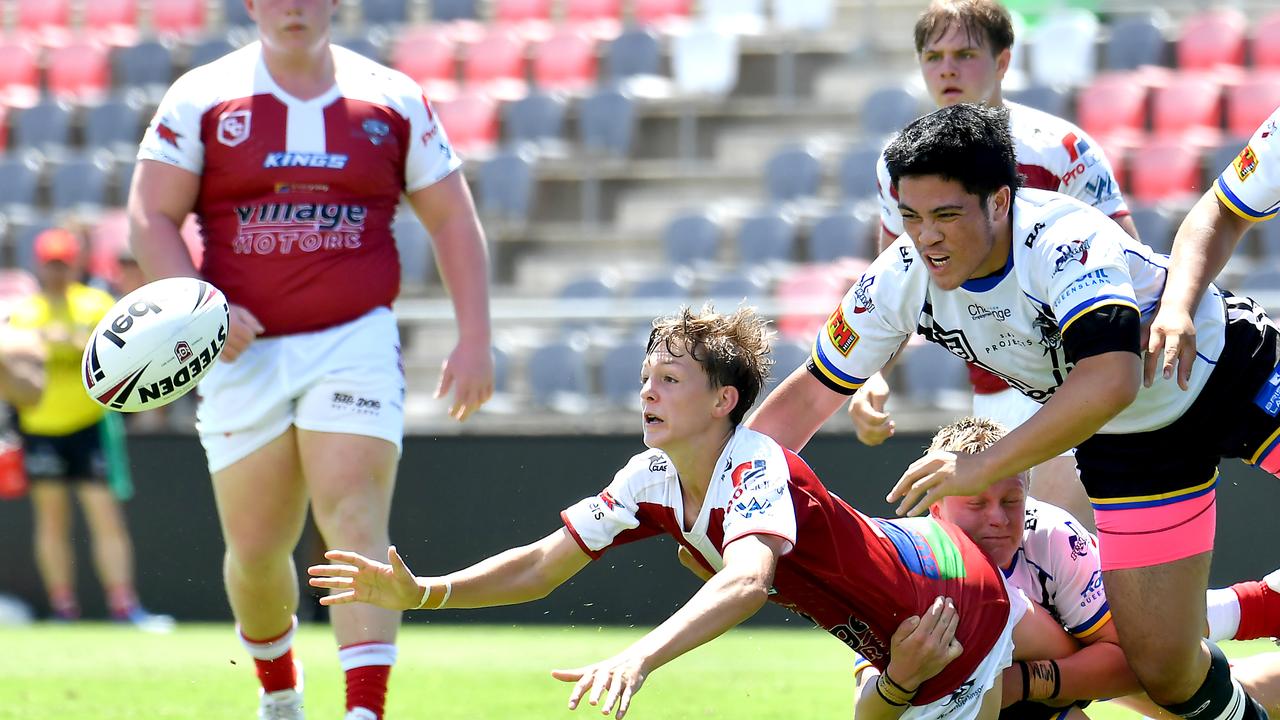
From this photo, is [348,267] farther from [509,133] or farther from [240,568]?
[509,133]

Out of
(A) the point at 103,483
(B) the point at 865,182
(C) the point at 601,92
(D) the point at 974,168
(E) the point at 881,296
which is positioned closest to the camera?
(D) the point at 974,168

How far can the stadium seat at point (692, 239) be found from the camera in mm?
13203

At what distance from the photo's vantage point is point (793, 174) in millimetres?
13539

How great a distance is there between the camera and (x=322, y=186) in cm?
538

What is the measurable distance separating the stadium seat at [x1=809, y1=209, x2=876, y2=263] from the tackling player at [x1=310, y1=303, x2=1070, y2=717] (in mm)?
7690

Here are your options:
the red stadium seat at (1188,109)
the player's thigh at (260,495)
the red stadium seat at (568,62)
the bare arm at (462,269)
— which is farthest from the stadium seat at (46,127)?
the player's thigh at (260,495)

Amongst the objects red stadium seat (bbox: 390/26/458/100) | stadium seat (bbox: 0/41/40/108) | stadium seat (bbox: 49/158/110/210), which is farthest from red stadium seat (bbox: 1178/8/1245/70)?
stadium seat (bbox: 0/41/40/108)

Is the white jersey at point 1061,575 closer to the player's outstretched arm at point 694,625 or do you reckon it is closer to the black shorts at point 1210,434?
the black shorts at point 1210,434

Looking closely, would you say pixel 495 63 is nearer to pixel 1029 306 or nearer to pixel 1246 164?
pixel 1246 164

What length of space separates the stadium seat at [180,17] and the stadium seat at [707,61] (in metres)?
5.86

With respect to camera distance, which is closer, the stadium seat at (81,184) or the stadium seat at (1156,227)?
the stadium seat at (1156,227)

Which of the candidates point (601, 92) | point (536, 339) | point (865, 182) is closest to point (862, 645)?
point (536, 339)

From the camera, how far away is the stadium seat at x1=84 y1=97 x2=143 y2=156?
15.5m

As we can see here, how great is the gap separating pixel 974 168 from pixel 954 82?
1453 mm
